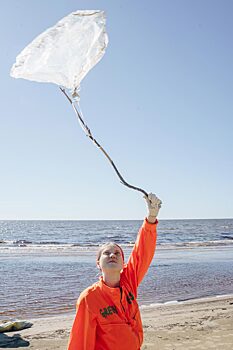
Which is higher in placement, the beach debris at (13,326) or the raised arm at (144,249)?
the raised arm at (144,249)

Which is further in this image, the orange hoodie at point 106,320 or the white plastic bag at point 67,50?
the white plastic bag at point 67,50

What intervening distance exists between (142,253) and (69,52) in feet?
4.91

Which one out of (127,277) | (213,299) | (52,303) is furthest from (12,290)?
(127,277)

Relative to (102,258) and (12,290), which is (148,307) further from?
(102,258)

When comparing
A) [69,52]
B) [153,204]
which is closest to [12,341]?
[153,204]

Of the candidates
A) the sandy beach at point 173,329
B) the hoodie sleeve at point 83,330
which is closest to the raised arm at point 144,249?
the hoodie sleeve at point 83,330

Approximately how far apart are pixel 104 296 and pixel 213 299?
983 centimetres

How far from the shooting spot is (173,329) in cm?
777

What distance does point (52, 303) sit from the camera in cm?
1112

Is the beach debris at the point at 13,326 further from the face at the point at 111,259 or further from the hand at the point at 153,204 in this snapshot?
the hand at the point at 153,204

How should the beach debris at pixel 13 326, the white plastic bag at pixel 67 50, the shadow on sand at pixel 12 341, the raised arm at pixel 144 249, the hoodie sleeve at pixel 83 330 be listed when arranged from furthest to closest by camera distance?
the beach debris at pixel 13 326, the shadow on sand at pixel 12 341, the raised arm at pixel 144 249, the white plastic bag at pixel 67 50, the hoodie sleeve at pixel 83 330

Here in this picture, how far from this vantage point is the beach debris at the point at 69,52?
2.70 m

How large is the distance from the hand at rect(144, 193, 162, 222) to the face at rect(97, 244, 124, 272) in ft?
1.13

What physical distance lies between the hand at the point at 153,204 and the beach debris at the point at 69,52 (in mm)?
40
